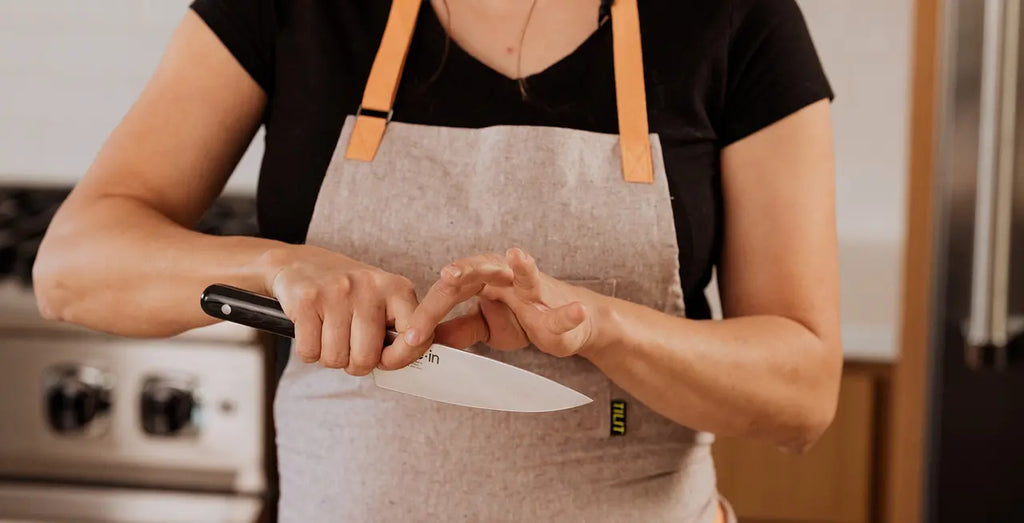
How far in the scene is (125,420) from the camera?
167 centimetres

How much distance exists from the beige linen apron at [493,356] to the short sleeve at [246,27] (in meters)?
0.10

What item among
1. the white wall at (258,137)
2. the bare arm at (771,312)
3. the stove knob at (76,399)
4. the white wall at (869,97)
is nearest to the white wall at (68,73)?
the white wall at (258,137)

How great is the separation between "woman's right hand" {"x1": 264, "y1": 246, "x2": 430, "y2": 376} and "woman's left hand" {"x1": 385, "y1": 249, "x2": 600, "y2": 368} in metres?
0.02

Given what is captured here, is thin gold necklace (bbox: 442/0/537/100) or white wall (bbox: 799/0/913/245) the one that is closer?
thin gold necklace (bbox: 442/0/537/100)

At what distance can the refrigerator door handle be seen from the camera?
5.63 ft

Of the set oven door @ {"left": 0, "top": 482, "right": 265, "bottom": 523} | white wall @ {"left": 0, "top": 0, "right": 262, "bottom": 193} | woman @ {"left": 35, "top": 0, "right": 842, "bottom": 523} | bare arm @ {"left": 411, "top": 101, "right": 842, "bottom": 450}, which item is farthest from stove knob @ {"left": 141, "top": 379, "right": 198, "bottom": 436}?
bare arm @ {"left": 411, "top": 101, "right": 842, "bottom": 450}

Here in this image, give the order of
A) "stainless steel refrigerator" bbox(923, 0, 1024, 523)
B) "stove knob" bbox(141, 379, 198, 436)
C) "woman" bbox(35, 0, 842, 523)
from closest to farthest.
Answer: "woman" bbox(35, 0, 842, 523) < "stove knob" bbox(141, 379, 198, 436) < "stainless steel refrigerator" bbox(923, 0, 1024, 523)

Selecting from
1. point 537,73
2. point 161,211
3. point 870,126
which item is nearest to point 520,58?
point 537,73

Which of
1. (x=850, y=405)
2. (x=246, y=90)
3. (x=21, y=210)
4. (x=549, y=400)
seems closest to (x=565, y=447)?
(x=549, y=400)

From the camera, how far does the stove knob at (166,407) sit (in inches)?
64.1

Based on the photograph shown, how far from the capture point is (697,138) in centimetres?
96

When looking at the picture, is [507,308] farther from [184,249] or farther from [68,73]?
[68,73]

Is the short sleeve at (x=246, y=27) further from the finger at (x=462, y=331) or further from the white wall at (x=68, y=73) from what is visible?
the white wall at (x=68, y=73)

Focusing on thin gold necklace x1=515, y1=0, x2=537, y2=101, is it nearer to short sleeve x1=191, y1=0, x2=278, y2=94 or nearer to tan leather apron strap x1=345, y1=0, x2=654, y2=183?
tan leather apron strap x1=345, y1=0, x2=654, y2=183
